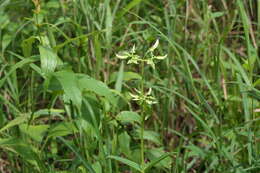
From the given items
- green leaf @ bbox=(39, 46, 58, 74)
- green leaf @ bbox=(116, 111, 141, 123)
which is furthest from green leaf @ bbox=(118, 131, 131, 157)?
green leaf @ bbox=(39, 46, 58, 74)

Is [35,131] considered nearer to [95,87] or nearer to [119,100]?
[119,100]

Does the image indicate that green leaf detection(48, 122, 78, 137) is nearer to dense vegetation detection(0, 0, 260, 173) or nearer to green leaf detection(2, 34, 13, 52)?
dense vegetation detection(0, 0, 260, 173)

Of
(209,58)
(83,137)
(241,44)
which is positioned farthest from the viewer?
(241,44)

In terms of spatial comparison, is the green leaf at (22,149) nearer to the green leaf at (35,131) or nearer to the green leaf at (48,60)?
the green leaf at (35,131)

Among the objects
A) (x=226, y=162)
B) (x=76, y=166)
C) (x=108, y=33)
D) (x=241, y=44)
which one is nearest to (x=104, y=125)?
(x=76, y=166)

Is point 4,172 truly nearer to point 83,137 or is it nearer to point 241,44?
point 83,137

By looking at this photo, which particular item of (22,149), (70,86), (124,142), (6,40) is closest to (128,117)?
(124,142)
